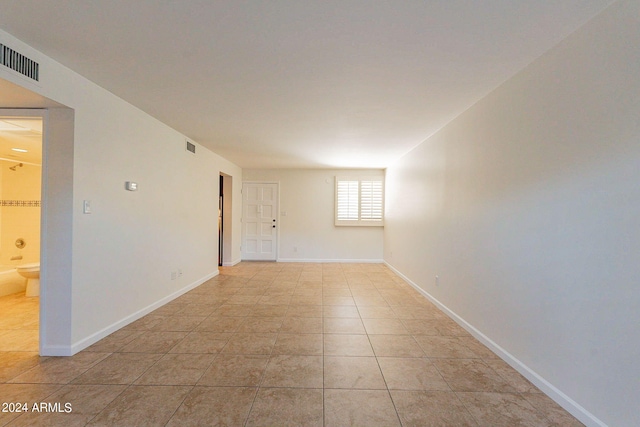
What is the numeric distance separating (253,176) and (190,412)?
5915 millimetres

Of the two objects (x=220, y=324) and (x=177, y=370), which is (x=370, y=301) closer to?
(x=220, y=324)

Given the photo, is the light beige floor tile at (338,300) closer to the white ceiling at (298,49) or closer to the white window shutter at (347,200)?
the white ceiling at (298,49)

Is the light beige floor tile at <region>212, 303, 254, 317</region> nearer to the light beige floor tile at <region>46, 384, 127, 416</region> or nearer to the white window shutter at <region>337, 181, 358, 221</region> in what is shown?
the light beige floor tile at <region>46, 384, 127, 416</region>

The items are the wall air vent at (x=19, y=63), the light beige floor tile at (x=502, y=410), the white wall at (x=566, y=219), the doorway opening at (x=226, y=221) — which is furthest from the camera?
the doorway opening at (x=226, y=221)

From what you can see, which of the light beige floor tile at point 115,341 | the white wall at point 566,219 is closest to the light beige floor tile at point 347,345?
the white wall at point 566,219

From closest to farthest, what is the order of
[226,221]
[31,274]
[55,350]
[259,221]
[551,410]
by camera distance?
[551,410] → [55,350] → [31,274] → [226,221] → [259,221]

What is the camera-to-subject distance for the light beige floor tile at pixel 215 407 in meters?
1.64

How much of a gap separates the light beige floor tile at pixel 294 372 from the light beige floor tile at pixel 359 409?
0.19 metres

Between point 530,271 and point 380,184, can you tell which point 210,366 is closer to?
point 530,271

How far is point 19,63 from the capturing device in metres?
1.89

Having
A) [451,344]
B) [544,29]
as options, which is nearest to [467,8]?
[544,29]

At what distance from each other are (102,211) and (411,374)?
316 cm

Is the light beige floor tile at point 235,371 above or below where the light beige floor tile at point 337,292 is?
below

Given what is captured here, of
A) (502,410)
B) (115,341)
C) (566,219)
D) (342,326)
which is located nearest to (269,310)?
(342,326)
